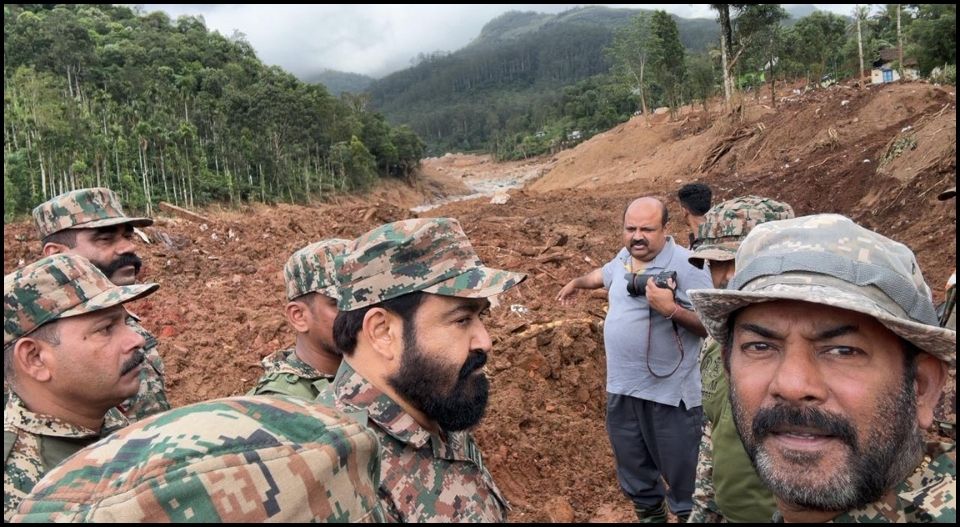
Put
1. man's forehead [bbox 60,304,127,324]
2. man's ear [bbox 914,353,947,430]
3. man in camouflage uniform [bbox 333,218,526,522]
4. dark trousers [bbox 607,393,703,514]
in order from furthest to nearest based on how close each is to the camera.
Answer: dark trousers [bbox 607,393,703,514]
man's forehead [bbox 60,304,127,324]
man in camouflage uniform [bbox 333,218,526,522]
man's ear [bbox 914,353,947,430]

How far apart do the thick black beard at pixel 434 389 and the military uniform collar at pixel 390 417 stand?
0.05m

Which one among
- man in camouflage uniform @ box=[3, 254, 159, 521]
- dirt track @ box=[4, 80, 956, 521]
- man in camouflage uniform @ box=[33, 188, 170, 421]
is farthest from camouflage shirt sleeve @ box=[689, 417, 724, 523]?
man in camouflage uniform @ box=[33, 188, 170, 421]

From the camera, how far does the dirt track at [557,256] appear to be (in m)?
4.88

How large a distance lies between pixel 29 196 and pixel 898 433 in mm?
32903

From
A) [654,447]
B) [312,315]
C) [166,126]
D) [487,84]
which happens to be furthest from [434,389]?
[487,84]

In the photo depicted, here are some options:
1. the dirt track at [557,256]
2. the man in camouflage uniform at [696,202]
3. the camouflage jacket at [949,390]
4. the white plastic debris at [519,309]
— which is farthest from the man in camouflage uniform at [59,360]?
the white plastic debris at [519,309]

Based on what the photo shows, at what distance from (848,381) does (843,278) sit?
0.21 metres

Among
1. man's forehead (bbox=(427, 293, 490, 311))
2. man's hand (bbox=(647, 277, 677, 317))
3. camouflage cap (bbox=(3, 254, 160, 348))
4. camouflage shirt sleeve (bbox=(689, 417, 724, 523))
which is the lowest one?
camouflage shirt sleeve (bbox=(689, 417, 724, 523))

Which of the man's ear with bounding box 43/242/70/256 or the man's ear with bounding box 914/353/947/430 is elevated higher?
the man's ear with bounding box 43/242/70/256

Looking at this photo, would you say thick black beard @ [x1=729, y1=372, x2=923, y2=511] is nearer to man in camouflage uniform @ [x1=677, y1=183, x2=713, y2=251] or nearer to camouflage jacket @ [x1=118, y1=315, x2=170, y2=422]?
camouflage jacket @ [x1=118, y1=315, x2=170, y2=422]

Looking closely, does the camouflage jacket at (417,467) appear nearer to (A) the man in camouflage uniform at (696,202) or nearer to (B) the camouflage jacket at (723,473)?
(B) the camouflage jacket at (723,473)

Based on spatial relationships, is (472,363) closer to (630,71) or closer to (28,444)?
(28,444)

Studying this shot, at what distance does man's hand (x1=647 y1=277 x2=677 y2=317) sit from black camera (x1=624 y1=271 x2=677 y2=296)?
3 centimetres

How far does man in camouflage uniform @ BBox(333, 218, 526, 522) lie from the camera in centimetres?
160
